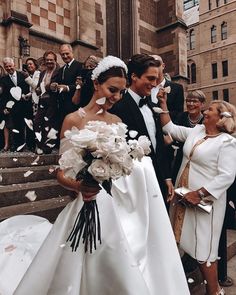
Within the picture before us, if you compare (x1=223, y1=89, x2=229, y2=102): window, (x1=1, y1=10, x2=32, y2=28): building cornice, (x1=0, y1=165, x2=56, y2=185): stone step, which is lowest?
(x1=0, y1=165, x2=56, y2=185): stone step

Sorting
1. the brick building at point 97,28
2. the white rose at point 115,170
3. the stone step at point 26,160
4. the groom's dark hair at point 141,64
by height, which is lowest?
the white rose at point 115,170

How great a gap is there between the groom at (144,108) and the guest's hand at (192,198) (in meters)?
0.16

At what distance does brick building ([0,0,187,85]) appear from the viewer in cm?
843

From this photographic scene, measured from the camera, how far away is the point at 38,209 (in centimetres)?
379

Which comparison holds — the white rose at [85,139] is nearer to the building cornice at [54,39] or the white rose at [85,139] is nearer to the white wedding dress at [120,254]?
the white wedding dress at [120,254]

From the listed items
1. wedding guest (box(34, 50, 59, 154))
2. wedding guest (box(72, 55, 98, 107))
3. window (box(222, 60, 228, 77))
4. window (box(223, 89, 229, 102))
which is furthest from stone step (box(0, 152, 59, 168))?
window (box(222, 60, 228, 77))

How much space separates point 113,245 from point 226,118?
1.60 metres

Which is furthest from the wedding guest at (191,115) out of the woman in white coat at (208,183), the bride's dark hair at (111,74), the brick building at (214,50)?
the brick building at (214,50)

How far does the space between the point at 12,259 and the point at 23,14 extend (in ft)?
24.5

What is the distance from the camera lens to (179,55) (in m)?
14.4

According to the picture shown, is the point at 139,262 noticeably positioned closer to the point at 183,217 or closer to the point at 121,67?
the point at 183,217

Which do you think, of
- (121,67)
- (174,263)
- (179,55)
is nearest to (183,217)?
(174,263)

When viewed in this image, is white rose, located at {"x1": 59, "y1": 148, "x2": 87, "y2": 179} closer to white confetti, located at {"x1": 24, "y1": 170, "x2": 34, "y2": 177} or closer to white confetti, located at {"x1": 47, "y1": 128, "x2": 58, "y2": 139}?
white confetti, located at {"x1": 24, "y1": 170, "x2": 34, "y2": 177}

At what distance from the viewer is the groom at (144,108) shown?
8.43ft
